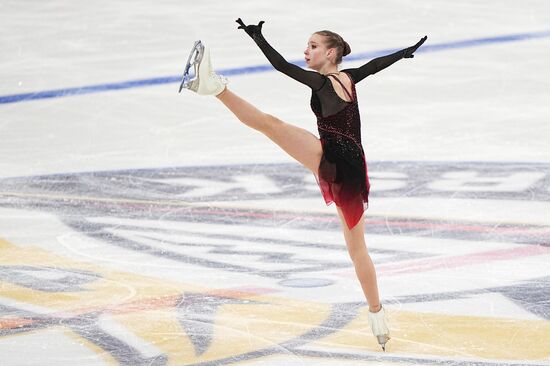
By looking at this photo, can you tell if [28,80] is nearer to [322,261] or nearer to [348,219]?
[322,261]

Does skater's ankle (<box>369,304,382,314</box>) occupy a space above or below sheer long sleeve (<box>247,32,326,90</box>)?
below

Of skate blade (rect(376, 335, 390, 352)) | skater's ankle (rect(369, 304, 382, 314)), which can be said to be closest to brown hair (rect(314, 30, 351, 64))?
skater's ankle (rect(369, 304, 382, 314))

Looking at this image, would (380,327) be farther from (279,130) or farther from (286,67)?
(286,67)

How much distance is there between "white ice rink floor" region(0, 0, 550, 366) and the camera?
4.70m

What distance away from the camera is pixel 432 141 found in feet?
27.9

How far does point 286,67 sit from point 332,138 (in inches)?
16.0

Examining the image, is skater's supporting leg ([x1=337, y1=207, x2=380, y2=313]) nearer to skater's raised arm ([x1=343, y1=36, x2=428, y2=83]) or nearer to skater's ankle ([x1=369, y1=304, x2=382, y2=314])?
skater's ankle ([x1=369, y1=304, x2=382, y2=314])

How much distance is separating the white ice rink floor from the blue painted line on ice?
6 cm

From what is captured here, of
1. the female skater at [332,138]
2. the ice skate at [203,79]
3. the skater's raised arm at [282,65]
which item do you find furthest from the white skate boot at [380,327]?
the ice skate at [203,79]

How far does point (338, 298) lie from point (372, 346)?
764 millimetres

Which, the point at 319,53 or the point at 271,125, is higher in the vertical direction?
the point at 319,53

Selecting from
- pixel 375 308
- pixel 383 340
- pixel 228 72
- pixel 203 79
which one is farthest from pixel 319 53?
pixel 228 72

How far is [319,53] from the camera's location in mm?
4570

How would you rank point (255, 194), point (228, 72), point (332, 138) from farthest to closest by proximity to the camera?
point (228, 72), point (255, 194), point (332, 138)
